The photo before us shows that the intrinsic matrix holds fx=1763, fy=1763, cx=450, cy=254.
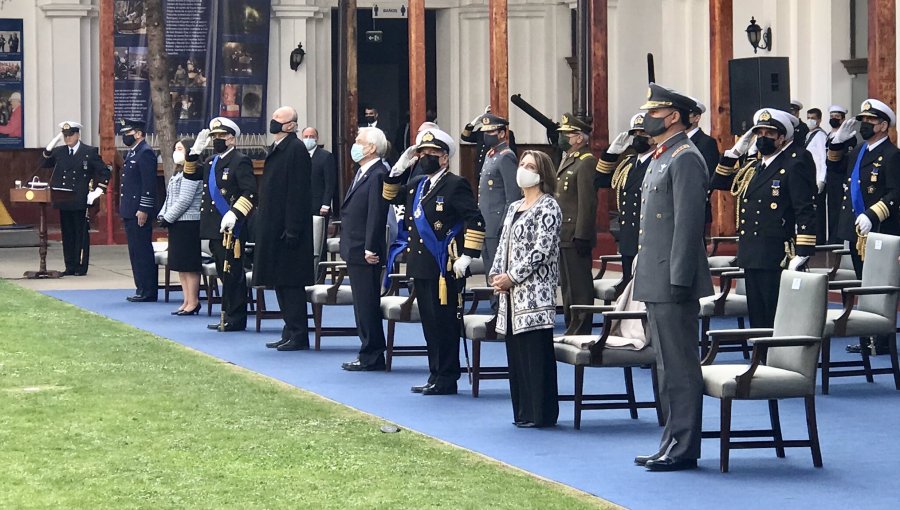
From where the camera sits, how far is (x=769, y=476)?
8.02m

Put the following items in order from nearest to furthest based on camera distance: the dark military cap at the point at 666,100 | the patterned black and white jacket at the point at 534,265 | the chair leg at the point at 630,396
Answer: the dark military cap at the point at 666,100 → the patterned black and white jacket at the point at 534,265 → the chair leg at the point at 630,396

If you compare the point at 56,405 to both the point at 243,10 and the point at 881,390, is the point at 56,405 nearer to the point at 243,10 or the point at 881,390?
the point at 881,390

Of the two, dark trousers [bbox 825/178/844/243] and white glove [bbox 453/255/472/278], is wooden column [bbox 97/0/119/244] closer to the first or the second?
dark trousers [bbox 825/178/844/243]

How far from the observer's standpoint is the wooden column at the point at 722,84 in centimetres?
1880

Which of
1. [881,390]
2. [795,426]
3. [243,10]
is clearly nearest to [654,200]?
[795,426]

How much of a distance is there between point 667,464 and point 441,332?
292 cm

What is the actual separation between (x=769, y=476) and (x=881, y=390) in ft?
9.99

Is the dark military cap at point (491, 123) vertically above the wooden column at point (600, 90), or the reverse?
the wooden column at point (600, 90)

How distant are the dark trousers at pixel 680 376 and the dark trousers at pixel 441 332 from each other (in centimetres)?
266

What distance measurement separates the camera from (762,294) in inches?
440

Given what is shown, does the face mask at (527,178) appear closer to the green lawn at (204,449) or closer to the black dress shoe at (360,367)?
the green lawn at (204,449)

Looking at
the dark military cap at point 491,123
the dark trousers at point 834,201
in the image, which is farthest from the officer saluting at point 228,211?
the dark trousers at point 834,201

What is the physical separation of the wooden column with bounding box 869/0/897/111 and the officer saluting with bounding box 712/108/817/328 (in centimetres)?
376

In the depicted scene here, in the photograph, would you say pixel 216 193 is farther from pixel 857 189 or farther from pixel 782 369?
pixel 782 369
